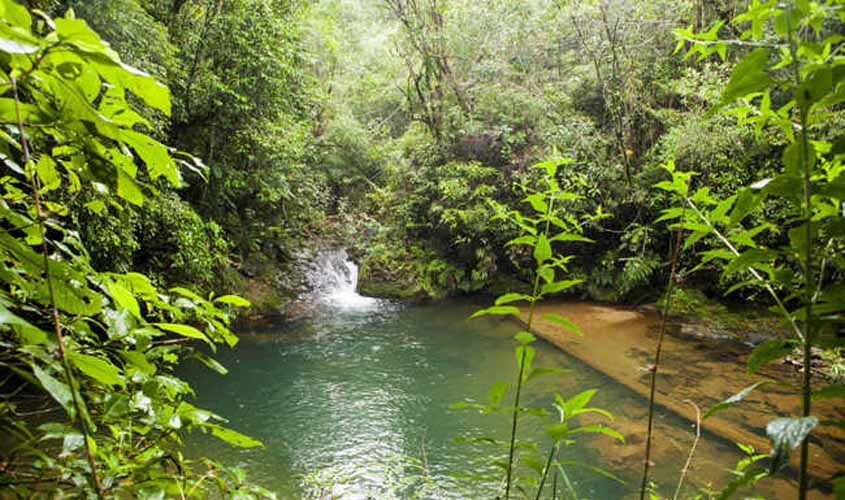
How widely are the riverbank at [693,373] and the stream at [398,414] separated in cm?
19

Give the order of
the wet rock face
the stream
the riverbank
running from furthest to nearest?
the wet rock face < the riverbank < the stream

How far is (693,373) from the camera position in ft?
18.5

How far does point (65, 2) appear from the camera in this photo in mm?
4770

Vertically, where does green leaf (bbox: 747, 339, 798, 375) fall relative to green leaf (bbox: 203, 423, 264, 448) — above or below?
above

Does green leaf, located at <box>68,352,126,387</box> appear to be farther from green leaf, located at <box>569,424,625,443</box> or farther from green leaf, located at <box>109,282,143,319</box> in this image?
green leaf, located at <box>569,424,625,443</box>

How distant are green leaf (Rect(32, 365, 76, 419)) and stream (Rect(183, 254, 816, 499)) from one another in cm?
169

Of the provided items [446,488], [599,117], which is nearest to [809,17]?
[446,488]

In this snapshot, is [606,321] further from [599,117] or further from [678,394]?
[599,117]

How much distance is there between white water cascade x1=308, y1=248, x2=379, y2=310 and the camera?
10.5 m

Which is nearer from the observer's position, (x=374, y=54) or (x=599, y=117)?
(x=599, y=117)

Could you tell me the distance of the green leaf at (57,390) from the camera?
595 mm

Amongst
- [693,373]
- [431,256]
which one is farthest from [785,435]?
[431,256]

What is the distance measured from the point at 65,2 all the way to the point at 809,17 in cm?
643

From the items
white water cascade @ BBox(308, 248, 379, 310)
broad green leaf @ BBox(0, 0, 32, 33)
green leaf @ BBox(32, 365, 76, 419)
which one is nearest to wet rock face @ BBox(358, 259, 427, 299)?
white water cascade @ BBox(308, 248, 379, 310)
